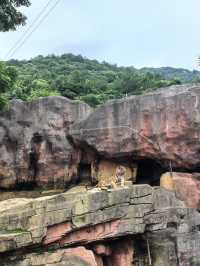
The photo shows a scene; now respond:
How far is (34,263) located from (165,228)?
4387mm

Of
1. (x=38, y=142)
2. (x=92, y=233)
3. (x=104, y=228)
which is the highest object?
(x=38, y=142)

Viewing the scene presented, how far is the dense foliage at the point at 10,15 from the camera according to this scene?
13.5 metres

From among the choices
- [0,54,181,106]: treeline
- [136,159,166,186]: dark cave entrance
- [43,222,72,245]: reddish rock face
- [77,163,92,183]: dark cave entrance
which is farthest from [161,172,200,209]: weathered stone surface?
[0,54,181,106]: treeline

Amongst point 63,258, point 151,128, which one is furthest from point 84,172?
point 63,258

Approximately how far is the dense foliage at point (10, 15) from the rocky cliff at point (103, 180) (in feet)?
17.0

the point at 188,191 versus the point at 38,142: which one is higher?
the point at 38,142

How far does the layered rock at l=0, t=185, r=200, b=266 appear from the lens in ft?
42.4

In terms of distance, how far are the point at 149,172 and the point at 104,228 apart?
7551 mm

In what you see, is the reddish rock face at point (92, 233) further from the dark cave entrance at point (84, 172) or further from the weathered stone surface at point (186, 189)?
the dark cave entrance at point (84, 172)

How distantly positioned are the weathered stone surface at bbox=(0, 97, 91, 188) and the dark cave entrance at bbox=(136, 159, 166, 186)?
3210 mm

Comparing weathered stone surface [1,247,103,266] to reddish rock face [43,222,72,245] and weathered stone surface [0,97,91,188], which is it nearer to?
reddish rock face [43,222,72,245]

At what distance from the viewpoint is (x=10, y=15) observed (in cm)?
1373

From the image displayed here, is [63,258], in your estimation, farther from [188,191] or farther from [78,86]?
[78,86]

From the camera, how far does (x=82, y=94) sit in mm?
32219
